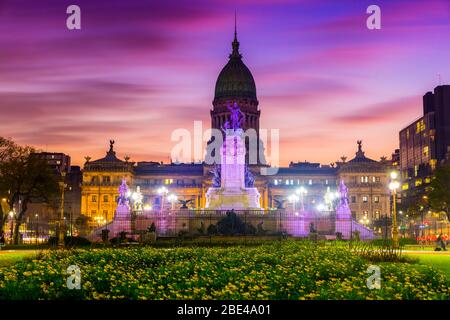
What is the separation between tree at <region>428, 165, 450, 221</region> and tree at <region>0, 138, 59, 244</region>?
2225 inches

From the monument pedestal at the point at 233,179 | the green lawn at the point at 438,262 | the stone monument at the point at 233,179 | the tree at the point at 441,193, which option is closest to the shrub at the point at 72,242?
the green lawn at the point at 438,262

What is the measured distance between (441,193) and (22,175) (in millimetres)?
61175

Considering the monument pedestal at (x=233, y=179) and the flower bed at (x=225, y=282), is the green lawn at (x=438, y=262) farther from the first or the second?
the monument pedestal at (x=233, y=179)

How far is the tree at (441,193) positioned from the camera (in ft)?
332

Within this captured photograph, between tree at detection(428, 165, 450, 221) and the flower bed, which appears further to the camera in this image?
tree at detection(428, 165, 450, 221)

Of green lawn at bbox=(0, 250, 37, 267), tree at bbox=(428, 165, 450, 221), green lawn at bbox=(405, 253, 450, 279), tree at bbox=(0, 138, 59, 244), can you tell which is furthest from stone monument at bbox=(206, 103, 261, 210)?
green lawn at bbox=(405, 253, 450, 279)

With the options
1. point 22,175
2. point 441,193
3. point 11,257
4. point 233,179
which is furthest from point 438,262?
point 441,193

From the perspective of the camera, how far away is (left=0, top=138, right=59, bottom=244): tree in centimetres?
8750

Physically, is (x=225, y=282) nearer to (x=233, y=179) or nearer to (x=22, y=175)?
(x=22, y=175)

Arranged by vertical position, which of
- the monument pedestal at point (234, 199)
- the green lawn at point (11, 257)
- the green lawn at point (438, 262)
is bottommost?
the green lawn at point (438, 262)

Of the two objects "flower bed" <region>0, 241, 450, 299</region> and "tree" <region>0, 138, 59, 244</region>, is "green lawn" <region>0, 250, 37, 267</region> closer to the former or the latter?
"flower bed" <region>0, 241, 450, 299</region>

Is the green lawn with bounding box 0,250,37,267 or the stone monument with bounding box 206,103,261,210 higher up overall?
the stone monument with bounding box 206,103,261,210

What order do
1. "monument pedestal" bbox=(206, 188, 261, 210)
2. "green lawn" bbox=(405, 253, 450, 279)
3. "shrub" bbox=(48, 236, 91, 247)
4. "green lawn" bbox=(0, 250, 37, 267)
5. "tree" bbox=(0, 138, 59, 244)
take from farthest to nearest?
"monument pedestal" bbox=(206, 188, 261, 210), "tree" bbox=(0, 138, 59, 244), "shrub" bbox=(48, 236, 91, 247), "green lawn" bbox=(0, 250, 37, 267), "green lawn" bbox=(405, 253, 450, 279)

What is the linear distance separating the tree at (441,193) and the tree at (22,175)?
5652 centimetres
